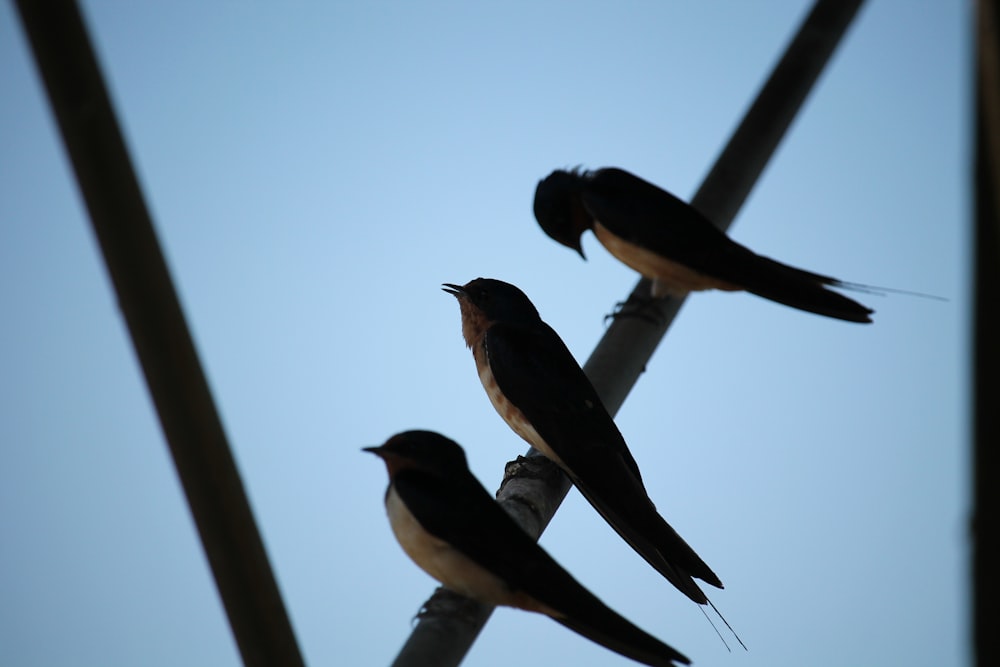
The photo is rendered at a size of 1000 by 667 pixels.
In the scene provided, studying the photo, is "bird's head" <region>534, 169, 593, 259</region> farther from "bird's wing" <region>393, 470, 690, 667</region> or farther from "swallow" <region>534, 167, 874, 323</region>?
"bird's wing" <region>393, 470, 690, 667</region>

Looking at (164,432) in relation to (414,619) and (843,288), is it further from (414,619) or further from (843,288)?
(843,288)

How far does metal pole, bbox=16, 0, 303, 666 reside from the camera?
47.4 inches

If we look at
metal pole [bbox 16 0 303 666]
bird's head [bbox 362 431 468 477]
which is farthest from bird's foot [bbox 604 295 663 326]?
metal pole [bbox 16 0 303 666]

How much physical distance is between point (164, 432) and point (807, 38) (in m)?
3.40

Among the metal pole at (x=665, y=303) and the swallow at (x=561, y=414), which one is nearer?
the metal pole at (x=665, y=303)

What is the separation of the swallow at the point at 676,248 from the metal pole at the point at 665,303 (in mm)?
193

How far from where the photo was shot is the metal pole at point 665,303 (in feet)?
6.31

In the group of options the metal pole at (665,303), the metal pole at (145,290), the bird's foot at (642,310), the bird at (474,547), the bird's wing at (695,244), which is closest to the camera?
the metal pole at (145,290)

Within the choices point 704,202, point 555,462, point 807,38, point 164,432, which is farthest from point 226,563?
point 807,38

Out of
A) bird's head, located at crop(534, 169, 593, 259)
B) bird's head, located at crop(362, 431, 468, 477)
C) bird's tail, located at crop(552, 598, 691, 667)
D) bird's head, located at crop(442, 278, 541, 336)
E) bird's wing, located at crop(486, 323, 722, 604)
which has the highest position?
bird's head, located at crop(534, 169, 593, 259)

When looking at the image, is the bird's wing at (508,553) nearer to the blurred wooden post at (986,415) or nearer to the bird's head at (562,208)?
the blurred wooden post at (986,415)

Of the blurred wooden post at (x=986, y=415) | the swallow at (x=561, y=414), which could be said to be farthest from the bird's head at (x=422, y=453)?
the blurred wooden post at (x=986, y=415)

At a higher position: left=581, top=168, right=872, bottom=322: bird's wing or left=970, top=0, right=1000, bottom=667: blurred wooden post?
left=581, top=168, right=872, bottom=322: bird's wing

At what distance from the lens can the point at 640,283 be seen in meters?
3.46
